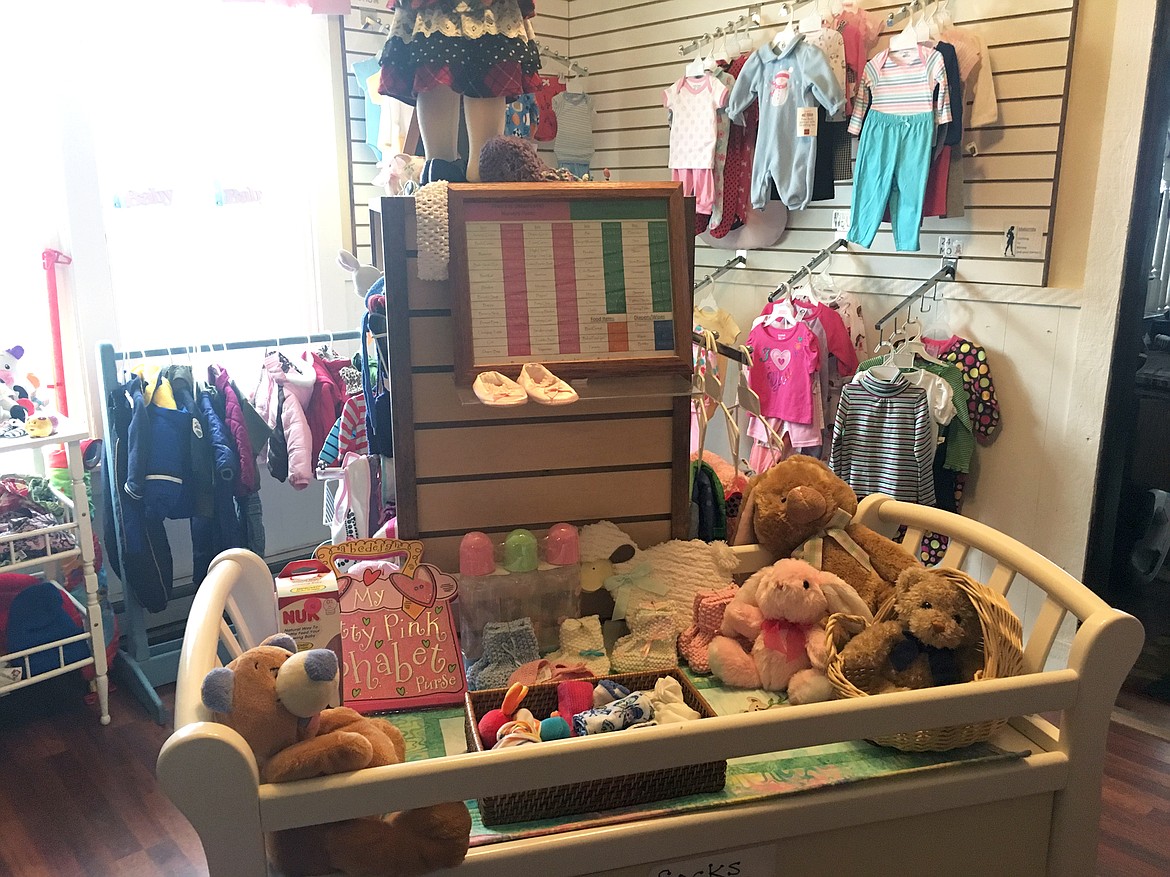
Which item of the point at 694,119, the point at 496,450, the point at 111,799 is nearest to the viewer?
the point at 496,450

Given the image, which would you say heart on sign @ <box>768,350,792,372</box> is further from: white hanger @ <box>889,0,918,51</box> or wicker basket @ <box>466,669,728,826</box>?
wicker basket @ <box>466,669,728,826</box>

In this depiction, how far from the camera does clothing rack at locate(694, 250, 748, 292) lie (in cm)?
416

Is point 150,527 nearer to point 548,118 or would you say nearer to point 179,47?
point 179,47

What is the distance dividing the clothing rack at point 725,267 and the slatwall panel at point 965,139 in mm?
48

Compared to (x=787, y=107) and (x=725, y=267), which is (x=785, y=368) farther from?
(x=787, y=107)

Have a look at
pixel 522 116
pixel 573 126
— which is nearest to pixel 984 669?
pixel 522 116

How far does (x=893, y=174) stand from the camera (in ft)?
10.6

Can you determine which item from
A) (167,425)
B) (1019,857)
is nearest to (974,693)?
(1019,857)

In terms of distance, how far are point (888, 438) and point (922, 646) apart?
1.97 metres

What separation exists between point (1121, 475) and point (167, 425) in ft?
10.3

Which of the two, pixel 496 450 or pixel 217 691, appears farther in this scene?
pixel 496 450

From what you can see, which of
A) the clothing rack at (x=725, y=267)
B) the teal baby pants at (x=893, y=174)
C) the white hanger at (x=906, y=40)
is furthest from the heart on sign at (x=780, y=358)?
the white hanger at (x=906, y=40)

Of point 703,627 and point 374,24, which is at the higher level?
point 374,24

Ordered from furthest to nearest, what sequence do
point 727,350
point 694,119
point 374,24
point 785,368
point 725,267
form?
point 725,267
point 374,24
point 694,119
point 785,368
point 727,350
